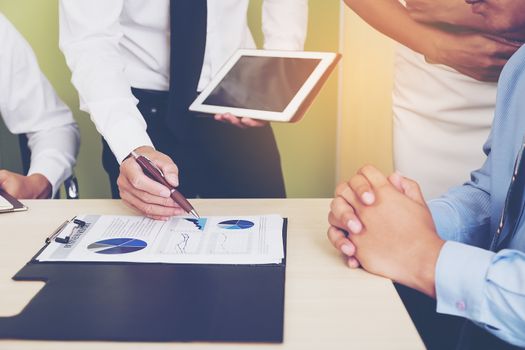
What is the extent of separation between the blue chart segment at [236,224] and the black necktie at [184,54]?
0.51 meters

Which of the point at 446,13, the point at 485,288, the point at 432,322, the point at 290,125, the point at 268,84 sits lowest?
the point at 432,322

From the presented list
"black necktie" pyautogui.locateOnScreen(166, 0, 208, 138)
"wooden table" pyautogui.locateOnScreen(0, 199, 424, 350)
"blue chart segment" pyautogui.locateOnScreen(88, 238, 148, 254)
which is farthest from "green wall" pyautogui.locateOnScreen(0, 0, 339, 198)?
"blue chart segment" pyautogui.locateOnScreen(88, 238, 148, 254)

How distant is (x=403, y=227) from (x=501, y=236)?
6.9 inches

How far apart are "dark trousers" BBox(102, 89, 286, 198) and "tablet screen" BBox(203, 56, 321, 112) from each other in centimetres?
15

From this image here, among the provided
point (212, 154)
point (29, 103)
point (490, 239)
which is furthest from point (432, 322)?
point (29, 103)

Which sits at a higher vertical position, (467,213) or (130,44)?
(130,44)

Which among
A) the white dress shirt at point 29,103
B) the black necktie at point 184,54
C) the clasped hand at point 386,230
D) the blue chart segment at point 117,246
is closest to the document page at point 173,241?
the blue chart segment at point 117,246

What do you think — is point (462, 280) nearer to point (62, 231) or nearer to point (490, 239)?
point (490, 239)

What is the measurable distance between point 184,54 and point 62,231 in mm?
610

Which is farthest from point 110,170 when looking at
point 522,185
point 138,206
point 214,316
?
point 522,185

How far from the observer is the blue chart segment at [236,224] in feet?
3.10

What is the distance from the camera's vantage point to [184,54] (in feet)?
4.56

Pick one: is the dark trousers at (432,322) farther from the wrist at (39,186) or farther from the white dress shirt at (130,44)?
the wrist at (39,186)

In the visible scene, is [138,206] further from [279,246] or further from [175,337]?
[175,337]
